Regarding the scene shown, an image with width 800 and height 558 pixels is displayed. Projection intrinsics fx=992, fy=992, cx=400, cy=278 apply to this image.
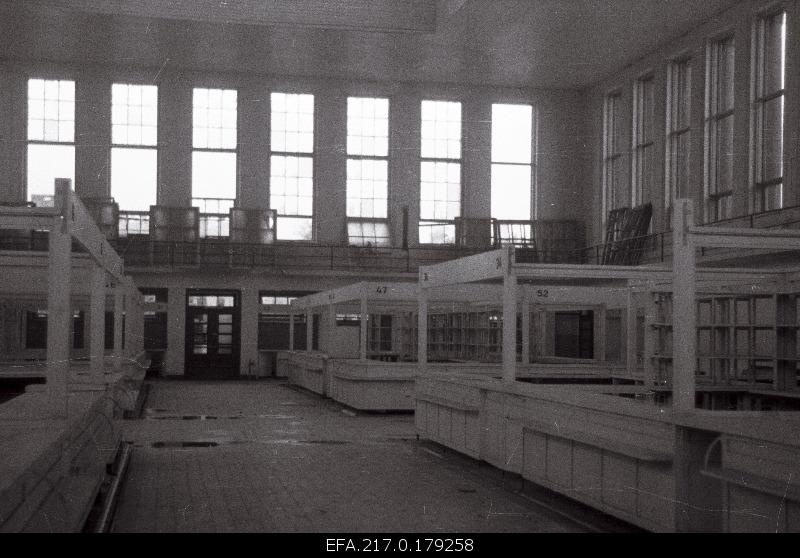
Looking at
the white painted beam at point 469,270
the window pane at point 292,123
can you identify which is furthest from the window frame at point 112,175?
the white painted beam at point 469,270

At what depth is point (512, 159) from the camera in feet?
111

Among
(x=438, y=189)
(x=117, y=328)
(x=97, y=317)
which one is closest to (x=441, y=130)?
(x=438, y=189)

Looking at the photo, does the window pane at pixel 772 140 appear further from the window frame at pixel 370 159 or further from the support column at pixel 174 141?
the support column at pixel 174 141

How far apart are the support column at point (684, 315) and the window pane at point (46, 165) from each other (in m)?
27.1

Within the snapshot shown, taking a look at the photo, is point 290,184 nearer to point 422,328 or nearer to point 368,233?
point 368,233

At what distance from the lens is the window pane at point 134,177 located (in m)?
31.9

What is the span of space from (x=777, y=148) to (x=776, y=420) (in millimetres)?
17889

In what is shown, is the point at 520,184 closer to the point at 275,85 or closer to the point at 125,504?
the point at 275,85

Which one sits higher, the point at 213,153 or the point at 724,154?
the point at 213,153

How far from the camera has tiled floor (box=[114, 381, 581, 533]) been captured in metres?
8.15

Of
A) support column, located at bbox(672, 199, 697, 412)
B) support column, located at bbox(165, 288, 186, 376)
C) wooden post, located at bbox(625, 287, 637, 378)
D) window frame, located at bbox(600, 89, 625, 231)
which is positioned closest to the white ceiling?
window frame, located at bbox(600, 89, 625, 231)

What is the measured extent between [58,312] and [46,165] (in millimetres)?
25296

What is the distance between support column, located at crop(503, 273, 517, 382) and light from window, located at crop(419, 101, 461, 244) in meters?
22.7
